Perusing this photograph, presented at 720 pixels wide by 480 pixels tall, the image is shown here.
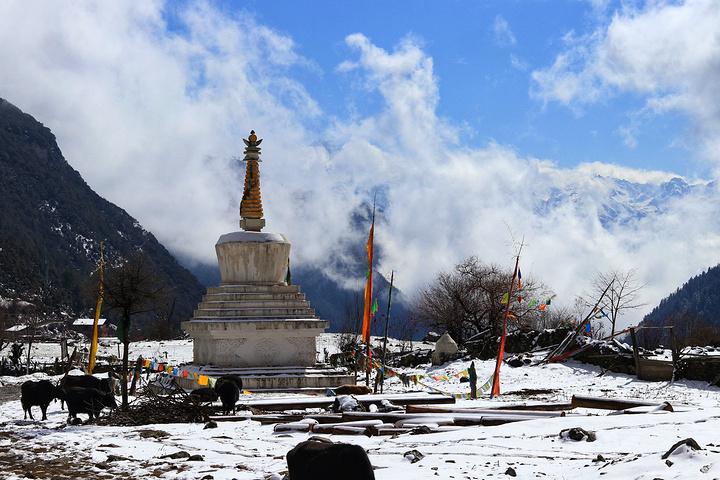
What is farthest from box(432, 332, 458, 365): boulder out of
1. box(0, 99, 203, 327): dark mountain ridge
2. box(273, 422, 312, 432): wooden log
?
box(0, 99, 203, 327): dark mountain ridge

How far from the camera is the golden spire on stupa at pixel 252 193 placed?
33688mm

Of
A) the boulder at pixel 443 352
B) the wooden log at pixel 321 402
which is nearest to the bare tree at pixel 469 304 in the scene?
the boulder at pixel 443 352

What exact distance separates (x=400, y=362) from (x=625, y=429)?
1296 inches

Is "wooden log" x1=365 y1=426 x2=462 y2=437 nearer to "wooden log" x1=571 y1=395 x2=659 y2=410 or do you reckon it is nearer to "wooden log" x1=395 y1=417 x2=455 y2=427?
"wooden log" x1=395 y1=417 x2=455 y2=427

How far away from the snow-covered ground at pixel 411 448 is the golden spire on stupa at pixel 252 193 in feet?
56.5

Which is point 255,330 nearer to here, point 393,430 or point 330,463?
point 393,430

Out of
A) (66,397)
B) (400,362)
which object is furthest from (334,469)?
(400,362)

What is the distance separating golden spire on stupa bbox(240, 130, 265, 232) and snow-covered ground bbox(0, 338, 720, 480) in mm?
17232

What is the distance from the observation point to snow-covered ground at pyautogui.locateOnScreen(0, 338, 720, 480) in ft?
32.6

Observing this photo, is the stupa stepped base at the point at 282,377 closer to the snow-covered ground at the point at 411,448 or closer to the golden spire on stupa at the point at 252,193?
the golden spire on stupa at the point at 252,193

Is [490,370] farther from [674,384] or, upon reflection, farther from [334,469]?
[334,469]

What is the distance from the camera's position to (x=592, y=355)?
33.8 meters

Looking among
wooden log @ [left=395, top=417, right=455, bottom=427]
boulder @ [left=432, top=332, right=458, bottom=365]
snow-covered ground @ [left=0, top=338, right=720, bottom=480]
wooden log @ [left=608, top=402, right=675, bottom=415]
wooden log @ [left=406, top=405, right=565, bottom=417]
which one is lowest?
snow-covered ground @ [left=0, top=338, right=720, bottom=480]

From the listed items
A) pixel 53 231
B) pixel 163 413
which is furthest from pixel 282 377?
pixel 53 231
